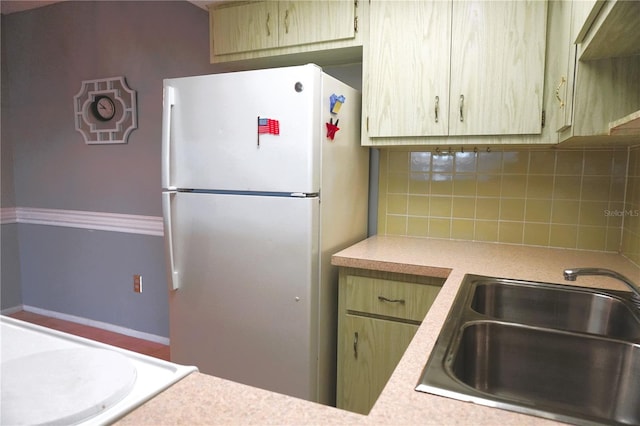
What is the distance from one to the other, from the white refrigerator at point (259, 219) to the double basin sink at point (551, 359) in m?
0.73

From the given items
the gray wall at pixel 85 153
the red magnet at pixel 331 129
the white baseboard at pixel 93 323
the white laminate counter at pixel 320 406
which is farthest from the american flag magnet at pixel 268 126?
the white baseboard at pixel 93 323

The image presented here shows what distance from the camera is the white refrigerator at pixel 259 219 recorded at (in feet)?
5.46

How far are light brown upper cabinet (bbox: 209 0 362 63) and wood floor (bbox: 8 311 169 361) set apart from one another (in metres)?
1.97

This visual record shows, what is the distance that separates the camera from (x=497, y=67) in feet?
5.59

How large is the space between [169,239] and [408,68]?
136 cm

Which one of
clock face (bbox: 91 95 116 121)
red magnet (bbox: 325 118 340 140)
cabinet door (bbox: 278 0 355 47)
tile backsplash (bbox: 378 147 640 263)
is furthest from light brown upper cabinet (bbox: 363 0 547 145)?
clock face (bbox: 91 95 116 121)

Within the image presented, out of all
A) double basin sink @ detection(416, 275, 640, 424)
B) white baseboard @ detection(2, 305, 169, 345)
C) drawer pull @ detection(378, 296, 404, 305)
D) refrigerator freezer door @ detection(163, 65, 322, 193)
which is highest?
refrigerator freezer door @ detection(163, 65, 322, 193)

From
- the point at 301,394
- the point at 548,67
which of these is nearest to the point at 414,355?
the point at 301,394

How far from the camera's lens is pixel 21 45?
10.9 ft

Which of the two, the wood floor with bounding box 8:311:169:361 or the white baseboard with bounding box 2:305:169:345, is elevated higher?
the white baseboard with bounding box 2:305:169:345

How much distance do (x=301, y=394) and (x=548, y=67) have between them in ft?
5.52

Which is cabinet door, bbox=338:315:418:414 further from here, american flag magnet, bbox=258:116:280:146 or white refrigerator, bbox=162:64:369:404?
american flag magnet, bbox=258:116:280:146

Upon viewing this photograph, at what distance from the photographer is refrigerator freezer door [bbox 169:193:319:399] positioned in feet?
5.55

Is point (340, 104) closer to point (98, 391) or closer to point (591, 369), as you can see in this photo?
point (591, 369)
